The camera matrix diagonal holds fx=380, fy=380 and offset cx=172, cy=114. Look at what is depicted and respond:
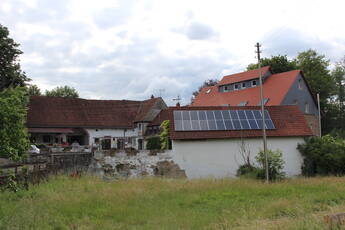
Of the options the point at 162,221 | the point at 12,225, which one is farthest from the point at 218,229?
the point at 12,225

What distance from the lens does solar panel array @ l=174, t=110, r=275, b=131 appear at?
25.3 m

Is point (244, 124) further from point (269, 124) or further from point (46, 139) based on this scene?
point (46, 139)

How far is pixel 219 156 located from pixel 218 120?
105 inches

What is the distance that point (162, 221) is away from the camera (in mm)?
10227

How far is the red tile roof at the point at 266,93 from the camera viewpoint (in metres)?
44.5

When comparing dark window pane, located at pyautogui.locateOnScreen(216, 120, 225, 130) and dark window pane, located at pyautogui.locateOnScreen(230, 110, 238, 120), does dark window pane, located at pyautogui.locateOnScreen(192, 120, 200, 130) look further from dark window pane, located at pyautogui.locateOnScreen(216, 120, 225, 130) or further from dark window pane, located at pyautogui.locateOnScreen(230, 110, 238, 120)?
dark window pane, located at pyautogui.locateOnScreen(230, 110, 238, 120)

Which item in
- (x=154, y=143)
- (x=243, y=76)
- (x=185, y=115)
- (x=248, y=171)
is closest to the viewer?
(x=248, y=171)

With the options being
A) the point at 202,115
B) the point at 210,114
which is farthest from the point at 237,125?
the point at 202,115

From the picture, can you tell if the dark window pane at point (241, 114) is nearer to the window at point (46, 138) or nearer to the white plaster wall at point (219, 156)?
the white plaster wall at point (219, 156)

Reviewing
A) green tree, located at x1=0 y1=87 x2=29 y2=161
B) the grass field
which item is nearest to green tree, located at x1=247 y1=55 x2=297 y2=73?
the grass field

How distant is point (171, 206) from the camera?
12.5 meters

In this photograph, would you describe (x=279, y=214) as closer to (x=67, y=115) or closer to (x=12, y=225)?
(x=12, y=225)

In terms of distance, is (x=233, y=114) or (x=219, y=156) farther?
(x=233, y=114)

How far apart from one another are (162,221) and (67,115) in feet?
123
